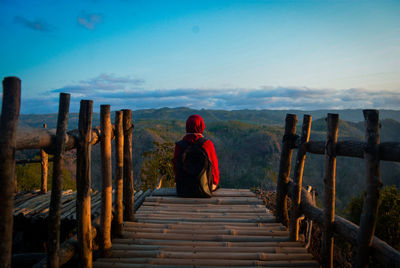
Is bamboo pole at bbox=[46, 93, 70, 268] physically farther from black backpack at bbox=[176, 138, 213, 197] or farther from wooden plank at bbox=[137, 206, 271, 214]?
black backpack at bbox=[176, 138, 213, 197]

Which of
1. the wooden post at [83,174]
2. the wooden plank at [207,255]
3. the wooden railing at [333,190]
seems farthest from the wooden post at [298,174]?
the wooden post at [83,174]

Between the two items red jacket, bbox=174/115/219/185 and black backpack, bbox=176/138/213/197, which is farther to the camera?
red jacket, bbox=174/115/219/185

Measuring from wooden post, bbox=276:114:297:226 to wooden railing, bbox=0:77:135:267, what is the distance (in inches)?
88.5

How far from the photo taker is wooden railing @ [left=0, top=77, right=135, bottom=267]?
1.66 m

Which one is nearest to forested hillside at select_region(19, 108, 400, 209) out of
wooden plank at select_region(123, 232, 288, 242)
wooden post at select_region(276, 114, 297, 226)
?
wooden post at select_region(276, 114, 297, 226)

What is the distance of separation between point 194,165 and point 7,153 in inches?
138

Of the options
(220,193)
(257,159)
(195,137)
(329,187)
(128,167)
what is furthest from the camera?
(257,159)

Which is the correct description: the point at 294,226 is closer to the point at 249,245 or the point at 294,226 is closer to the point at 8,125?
the point at 249,245

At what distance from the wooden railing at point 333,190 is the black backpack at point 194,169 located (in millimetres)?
1390

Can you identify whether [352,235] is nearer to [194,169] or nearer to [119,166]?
[119,166]

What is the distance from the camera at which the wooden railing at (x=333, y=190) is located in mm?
2248

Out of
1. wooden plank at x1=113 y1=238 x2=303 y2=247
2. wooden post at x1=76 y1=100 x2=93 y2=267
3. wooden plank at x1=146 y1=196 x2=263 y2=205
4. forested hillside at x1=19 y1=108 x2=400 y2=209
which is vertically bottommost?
forested hillside at x1=19 y1=108 x2=400 y2=209

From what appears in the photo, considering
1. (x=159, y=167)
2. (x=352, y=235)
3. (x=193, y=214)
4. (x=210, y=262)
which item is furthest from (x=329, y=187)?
(x=159, y=167)

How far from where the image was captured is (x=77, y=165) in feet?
8.19
